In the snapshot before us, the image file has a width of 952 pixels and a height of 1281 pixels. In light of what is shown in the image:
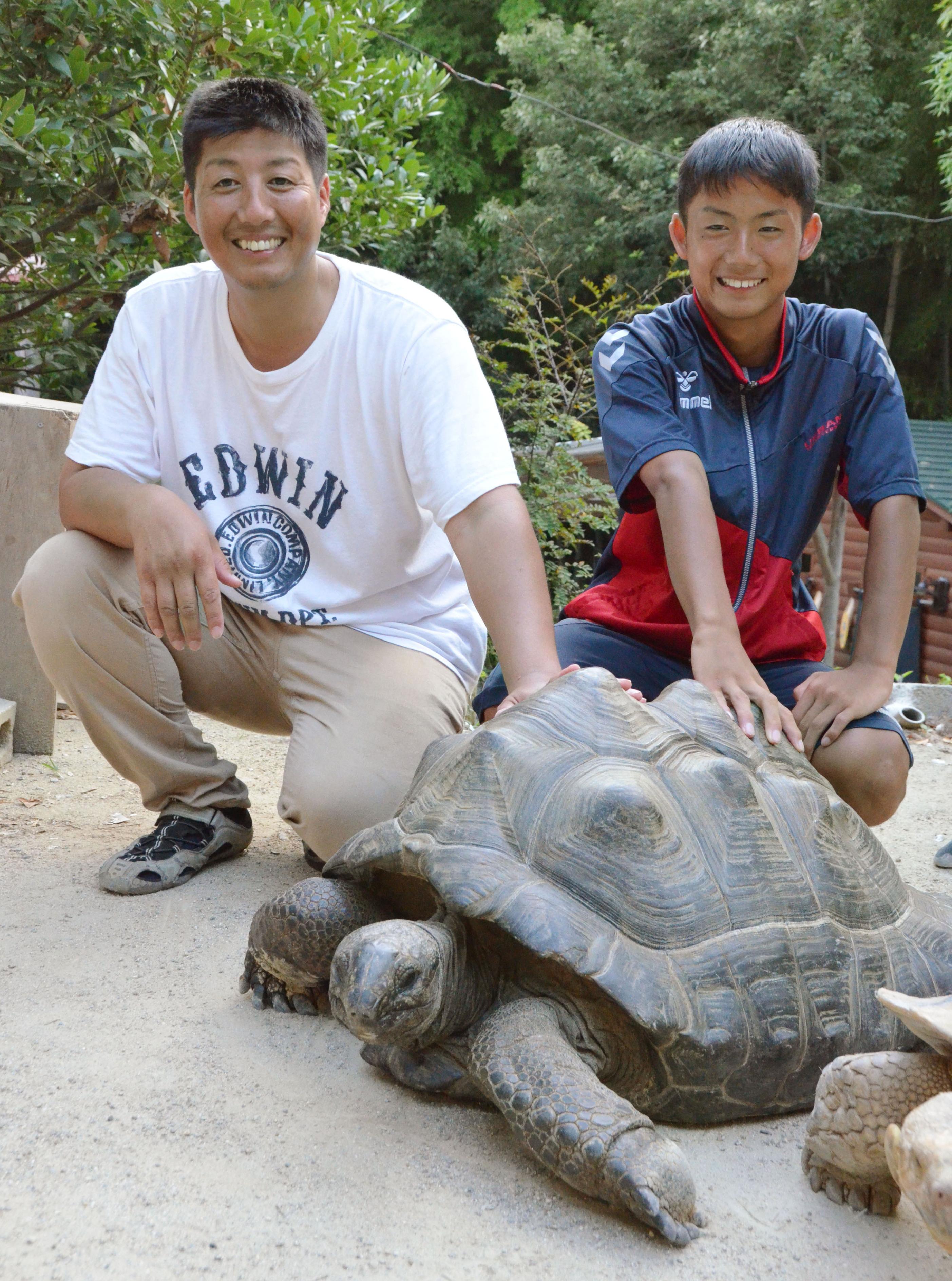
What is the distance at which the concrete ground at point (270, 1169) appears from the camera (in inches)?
56.1

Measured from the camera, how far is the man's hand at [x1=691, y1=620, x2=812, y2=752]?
211 cm

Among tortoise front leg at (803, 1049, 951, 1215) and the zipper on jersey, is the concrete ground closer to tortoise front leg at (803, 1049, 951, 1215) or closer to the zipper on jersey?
tortoise front leg at (803, 1049, 951, 1215)

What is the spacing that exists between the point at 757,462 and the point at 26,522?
2179 mm

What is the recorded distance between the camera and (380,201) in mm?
4855

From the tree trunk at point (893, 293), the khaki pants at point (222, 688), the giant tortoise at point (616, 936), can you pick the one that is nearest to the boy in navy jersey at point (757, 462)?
the khaki pants at point (222, 688)

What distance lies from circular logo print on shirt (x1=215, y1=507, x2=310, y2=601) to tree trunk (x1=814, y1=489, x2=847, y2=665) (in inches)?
230

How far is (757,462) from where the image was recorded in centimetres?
257

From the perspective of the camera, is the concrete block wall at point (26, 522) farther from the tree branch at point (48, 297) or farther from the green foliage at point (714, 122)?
the green foliage at point (714, 122)

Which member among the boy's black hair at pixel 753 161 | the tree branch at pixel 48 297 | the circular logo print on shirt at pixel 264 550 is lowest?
the circular logo print on shirt at pixel 264 550

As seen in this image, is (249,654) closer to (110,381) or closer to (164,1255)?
(110,381)

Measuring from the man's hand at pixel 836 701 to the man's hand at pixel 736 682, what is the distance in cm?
7

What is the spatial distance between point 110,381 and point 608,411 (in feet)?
3.66

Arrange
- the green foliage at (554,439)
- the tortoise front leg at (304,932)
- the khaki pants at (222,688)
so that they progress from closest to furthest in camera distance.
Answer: the tortoise front leg at (304,932) < the khaki pants at (222,688) < the green foliage at (554,439)

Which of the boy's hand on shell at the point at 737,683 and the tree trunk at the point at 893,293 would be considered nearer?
the boy's hand on shell at the point at 737,683
